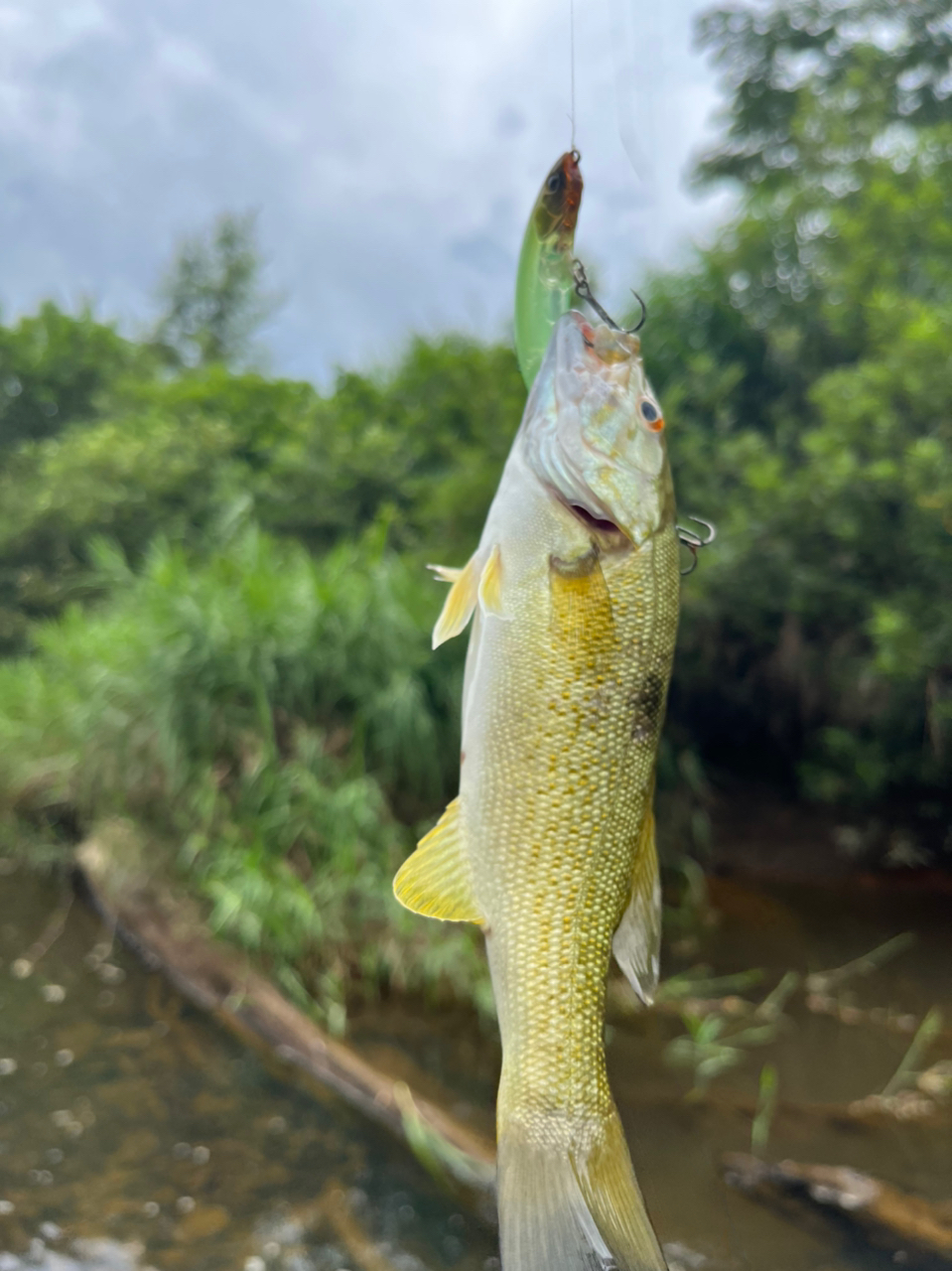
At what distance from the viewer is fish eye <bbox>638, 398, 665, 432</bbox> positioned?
1.29 m

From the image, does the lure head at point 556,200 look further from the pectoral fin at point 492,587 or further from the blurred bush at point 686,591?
the blurred bush at point 686,591

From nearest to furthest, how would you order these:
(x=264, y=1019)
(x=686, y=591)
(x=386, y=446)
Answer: (x=264, y=1019) → (x=686, y=591) → (x=386, y=446)

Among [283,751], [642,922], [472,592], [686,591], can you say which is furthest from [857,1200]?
[686,591]

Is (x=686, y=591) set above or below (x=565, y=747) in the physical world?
above

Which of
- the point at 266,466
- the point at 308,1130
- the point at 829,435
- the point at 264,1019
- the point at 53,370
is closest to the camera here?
the point at 308,1130

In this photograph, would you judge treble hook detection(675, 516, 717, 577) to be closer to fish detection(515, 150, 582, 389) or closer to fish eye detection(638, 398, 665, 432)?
fish eye detection(638, 398, 665, 432)

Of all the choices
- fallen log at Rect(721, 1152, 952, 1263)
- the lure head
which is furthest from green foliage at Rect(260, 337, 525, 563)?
the lure head

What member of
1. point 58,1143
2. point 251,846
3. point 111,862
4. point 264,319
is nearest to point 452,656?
point 251,846

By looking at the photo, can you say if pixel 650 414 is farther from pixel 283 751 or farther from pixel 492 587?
pixel 283 751

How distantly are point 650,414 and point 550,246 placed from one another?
0.31 meters

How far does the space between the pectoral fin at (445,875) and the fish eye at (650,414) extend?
2.03 feet

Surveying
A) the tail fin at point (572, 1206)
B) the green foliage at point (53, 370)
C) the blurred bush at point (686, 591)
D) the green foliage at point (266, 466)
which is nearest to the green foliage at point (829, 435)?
the blurred bush at point (686, 591)

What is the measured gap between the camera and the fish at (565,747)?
119 cm

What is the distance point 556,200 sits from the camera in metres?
1.09
